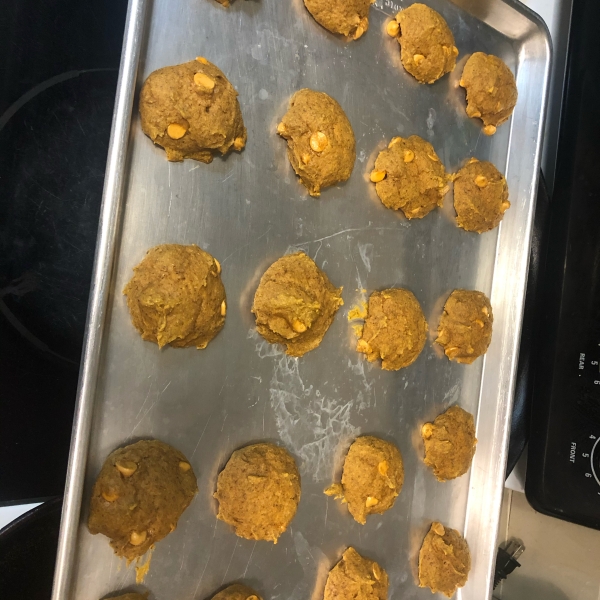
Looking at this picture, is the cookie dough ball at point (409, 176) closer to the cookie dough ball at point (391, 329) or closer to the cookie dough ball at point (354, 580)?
the cookie dough ball at point (391, 329)

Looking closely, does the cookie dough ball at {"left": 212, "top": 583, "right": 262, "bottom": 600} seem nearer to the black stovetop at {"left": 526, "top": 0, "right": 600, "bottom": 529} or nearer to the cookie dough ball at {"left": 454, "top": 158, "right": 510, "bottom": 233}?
the black stovetop at {"left": 526, "top": 0, "right": 600, "bottom": 529}

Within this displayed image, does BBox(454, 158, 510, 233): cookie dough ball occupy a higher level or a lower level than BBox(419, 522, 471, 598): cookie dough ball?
higher


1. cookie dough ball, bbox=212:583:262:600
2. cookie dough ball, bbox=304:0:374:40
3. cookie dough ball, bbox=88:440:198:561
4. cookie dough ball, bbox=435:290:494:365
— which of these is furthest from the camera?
cookie dough ball, bbox=435:290:494:365

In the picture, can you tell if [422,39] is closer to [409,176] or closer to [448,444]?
[409,176]

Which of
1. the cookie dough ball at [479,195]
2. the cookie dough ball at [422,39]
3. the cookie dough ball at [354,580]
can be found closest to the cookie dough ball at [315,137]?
the cookie dough ball at [422,39]

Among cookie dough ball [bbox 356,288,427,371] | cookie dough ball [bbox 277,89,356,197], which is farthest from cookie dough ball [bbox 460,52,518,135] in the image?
cookie dough ball [bbox 356,288,427,371]

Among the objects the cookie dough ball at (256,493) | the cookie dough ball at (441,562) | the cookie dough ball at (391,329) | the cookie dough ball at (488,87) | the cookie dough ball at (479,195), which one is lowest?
the cookie dough ball at (441,562)
